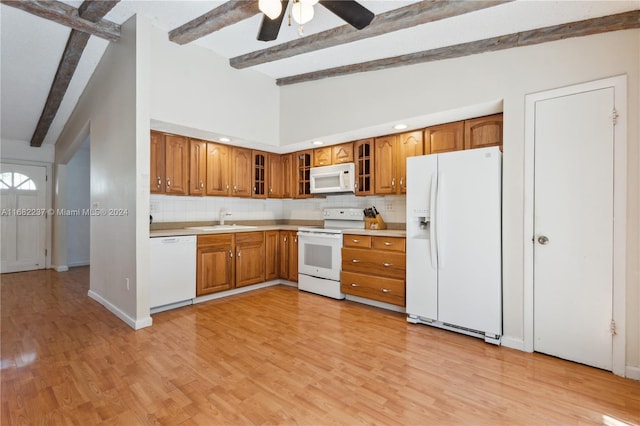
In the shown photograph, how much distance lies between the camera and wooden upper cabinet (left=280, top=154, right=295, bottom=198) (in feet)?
16.3

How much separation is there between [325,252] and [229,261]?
1302 millimetres

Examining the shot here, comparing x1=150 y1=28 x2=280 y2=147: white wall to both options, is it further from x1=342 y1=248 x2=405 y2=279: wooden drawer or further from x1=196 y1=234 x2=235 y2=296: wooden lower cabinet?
x1=342 y1=248 x2=405 y2=279: wooden drawer

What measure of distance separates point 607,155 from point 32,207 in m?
8.56

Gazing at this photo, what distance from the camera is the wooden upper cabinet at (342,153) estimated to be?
4254mm

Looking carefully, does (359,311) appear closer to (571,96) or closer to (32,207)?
(571,96)

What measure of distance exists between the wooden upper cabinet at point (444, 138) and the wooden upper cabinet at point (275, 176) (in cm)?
251

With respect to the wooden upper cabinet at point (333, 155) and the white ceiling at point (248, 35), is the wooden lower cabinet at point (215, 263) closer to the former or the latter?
the wooden upper cabinet at point (333, 155)

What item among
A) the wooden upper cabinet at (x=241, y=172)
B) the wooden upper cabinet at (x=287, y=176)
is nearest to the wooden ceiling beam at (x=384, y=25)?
the wooden upper cabinet at (x=241, y=172)

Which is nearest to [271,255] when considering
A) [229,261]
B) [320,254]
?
[229,261]

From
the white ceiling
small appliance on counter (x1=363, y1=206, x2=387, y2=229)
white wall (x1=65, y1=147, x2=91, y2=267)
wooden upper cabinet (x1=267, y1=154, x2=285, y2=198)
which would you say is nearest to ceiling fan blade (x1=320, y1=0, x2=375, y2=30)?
the white ceiling

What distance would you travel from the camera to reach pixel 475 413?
1733 millimetres

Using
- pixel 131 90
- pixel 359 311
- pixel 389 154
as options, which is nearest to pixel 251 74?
pixel 131 90

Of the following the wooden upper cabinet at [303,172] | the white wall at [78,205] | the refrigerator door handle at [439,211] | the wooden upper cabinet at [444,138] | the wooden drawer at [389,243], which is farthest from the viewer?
the white wall at [78,205]

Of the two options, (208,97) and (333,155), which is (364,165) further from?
(208,97)
